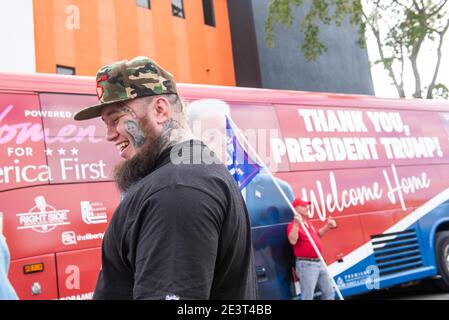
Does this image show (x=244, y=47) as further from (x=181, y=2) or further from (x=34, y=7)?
(x=34, y=7)

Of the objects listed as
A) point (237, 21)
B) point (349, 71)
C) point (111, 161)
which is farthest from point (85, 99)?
point (349, 71)

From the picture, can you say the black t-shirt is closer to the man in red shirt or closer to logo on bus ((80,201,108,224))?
logo on bus ((80,201,108,224))

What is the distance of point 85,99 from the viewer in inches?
210

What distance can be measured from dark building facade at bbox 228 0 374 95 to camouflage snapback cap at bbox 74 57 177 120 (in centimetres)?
1512

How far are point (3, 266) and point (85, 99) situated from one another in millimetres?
1909

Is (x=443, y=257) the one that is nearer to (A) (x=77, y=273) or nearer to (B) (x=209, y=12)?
(A) (x=77, y=273)

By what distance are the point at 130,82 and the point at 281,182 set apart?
485cm

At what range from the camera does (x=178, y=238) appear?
1.34 meters

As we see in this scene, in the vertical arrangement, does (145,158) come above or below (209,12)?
below

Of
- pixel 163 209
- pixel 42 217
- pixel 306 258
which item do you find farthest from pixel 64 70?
pixel 163 209

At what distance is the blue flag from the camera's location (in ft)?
19.2

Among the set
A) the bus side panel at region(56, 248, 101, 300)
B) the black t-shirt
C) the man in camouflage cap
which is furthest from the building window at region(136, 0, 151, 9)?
the black t-shirt

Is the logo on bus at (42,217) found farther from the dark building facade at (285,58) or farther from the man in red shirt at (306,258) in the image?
the dark building facade at (285,58)

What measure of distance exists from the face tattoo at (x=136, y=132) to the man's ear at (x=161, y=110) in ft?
0.24
